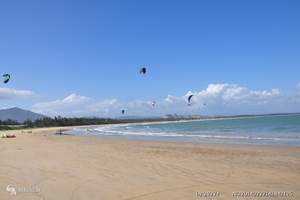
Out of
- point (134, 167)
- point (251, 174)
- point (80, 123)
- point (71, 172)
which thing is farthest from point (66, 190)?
point (80, 123)

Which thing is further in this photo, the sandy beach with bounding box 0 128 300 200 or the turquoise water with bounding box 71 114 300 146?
the turquoise water with bounding box 71 114 300 146

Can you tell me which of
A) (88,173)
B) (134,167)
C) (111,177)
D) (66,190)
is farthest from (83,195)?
(134,167)

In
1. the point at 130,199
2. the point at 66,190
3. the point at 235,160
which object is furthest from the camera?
the point at 235,160

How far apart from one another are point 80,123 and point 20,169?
360ft

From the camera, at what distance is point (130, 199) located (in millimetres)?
7281

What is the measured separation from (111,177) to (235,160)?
524 cm

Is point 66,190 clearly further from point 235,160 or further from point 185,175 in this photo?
point 235,160

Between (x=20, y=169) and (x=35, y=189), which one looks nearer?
(x=35, y=189)

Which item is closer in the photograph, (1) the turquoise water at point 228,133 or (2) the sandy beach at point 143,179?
(2) the sandy beach at point 143,179

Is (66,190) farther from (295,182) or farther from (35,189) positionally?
(295,182)

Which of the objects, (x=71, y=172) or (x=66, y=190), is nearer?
(x=66, y=190)

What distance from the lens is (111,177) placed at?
31.7 ft

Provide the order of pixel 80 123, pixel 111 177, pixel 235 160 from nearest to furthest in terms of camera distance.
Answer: pixel 111 177
pixel 235 160
pixel 80 123

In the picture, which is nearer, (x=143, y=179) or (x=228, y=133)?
(x=143, y=179)
